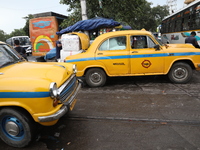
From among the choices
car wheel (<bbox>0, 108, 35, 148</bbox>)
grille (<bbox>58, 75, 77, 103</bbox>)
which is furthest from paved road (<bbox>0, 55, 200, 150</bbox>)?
grille (<bbox>58, 75, 77, 103</bbox>)

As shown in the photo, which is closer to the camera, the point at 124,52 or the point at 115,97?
the point at 115,97

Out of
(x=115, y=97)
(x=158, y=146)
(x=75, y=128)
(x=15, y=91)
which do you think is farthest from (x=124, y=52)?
(x=15, y=91)

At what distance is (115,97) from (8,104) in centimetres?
318

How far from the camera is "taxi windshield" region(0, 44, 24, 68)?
3466 mm

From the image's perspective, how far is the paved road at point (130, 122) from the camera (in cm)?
295

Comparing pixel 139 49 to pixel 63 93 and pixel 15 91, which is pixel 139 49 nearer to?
pixel 63 93

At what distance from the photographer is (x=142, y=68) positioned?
5.96 metres

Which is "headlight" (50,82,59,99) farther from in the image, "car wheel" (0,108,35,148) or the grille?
"car wheel" (0,108,35,148)

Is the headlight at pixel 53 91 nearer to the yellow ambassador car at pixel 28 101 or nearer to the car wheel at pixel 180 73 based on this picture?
the yellow ambassador car at pixel 28 101

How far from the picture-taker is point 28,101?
261cm

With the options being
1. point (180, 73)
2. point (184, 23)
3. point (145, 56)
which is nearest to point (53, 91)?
point (145, 56)

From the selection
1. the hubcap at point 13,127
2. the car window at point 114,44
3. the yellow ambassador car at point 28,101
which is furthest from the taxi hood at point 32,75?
the car window at point 114,44

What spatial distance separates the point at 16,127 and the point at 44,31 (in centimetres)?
1266

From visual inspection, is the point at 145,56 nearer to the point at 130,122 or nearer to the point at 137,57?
the point at 137,57
